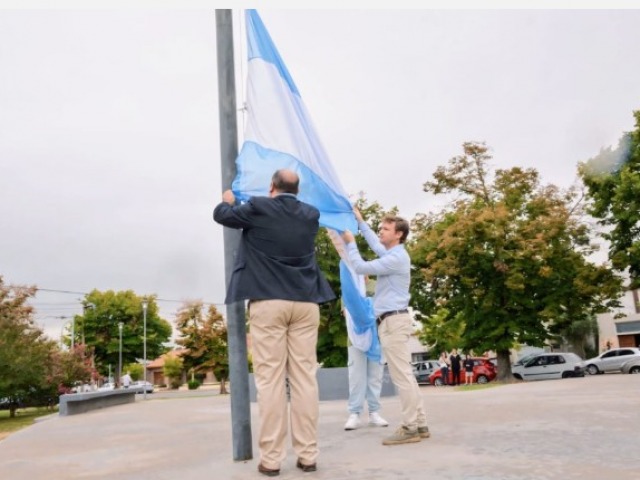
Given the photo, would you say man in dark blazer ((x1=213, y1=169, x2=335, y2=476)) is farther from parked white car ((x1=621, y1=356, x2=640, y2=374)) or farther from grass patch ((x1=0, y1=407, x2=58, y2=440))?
parked white car ((x1=621, y1=356, x2=640, y2=374))

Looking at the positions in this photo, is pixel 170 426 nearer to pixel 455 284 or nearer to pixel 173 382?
pixel 455 284

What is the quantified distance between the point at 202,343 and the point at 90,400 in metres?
23.5

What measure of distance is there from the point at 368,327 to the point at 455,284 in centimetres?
2550

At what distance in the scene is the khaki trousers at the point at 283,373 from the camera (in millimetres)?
3979

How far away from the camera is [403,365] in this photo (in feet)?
17.2

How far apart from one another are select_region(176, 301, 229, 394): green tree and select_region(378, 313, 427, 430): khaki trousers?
111ft

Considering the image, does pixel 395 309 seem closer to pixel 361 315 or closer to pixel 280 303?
pixel 361 315

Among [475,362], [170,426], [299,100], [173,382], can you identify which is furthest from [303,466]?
[173,382]

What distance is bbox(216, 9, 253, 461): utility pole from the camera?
4633 mm

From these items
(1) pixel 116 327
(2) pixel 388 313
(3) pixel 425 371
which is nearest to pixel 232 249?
(2) pixel 388 313

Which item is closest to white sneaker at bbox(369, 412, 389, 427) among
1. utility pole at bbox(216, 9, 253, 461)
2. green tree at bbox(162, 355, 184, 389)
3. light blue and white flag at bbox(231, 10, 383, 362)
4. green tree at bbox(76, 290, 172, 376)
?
light blue and white flag at bbox(231, 10, 383, 362)

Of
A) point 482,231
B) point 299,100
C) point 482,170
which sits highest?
point 482,170

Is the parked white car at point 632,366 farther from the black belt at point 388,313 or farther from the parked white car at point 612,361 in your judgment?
the black belt at point 388,313

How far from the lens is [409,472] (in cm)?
368
